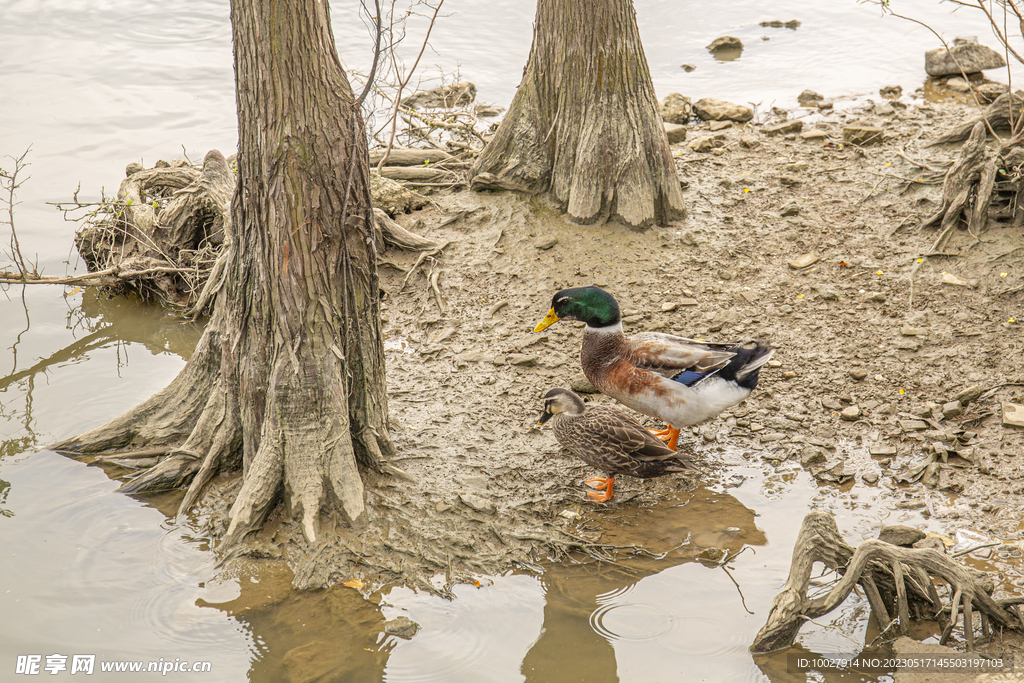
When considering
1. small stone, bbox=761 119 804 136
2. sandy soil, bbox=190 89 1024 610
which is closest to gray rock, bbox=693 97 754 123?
small stone, bbox=761 119 804 136

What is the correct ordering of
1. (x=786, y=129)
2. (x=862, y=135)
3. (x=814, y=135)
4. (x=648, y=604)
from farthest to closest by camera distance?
(x=786, y=129)
(x=814, y=135)
(x=862, y=135)
(x=648, y=604)

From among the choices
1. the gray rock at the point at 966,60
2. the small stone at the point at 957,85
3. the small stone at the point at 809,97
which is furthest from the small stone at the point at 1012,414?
the gray rock at the point at 966,60

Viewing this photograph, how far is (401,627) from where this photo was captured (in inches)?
155

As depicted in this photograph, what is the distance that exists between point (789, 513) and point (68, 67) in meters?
12.2

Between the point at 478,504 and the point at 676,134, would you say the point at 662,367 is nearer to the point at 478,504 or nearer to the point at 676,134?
the point at 478,504

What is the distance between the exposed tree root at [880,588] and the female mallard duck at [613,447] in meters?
1.03

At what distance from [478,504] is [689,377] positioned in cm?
154

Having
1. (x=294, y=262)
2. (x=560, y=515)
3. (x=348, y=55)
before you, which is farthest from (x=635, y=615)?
(x=348, y=55)

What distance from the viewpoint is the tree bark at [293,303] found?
Result: 13.2 feet

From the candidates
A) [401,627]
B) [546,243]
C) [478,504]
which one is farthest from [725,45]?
[401,627]

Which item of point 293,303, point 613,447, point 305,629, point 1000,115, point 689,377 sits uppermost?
point 1000,115

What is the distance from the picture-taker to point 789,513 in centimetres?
459

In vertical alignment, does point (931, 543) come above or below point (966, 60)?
below

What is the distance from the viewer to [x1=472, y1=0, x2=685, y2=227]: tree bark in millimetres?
7000
